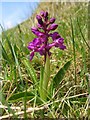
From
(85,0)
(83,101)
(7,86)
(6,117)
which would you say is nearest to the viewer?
(6,117)

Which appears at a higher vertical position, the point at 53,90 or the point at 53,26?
the point at 53,26

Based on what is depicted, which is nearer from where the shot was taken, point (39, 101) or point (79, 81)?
point (39, 101)

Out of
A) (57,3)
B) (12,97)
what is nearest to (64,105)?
(12,97)

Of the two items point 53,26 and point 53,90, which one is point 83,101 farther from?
point 53,26

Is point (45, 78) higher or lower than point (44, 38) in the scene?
lower

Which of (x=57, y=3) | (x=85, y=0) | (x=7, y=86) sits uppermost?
(x=57, y=3)

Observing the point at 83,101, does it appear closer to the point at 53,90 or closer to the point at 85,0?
the point at 53,90

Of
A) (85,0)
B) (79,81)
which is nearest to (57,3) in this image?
(85,0)

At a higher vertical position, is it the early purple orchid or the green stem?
the early purple orchid

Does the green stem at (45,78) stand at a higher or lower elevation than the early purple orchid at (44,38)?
lower

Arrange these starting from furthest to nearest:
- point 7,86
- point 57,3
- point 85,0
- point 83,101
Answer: point 57,3
point 85,0
point 7,86
point 83,101
